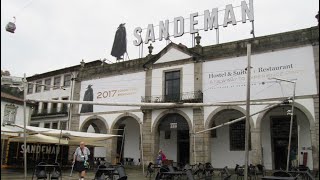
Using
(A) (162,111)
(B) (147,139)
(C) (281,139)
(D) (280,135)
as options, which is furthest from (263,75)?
(B) (147,139)

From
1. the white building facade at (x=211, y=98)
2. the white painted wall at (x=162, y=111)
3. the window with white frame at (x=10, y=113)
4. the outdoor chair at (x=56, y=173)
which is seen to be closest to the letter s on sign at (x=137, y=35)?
the white building facade at (x=211, y=98)

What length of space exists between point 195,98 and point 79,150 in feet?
36.7

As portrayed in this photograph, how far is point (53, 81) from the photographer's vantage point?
1423 inches

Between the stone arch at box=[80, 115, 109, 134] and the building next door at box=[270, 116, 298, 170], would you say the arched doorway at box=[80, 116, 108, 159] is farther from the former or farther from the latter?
the building next door at box=[270, 116, 298, 170]

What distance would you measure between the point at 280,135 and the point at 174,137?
290 inches

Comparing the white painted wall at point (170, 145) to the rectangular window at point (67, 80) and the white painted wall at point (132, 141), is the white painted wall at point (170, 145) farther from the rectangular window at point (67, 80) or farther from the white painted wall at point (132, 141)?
the rectangular window at point (67, 80)

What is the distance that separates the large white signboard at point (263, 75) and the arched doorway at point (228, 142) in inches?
59.5

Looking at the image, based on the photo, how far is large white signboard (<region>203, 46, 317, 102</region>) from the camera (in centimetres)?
1944

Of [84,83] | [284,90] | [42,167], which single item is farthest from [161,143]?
[42,167]

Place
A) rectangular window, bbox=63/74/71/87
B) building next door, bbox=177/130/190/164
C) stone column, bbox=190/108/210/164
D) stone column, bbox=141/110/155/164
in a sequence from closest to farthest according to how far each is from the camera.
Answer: stone column, bbox=190/108/210/164 < stone column, bbox=141/110/155/164 < building next door, bbox=177/130/190/164 < rectangular window, bbox=63/74/71/87

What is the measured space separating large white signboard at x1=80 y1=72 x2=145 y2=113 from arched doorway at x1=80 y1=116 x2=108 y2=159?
0.78 m

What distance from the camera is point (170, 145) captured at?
84.9 ft

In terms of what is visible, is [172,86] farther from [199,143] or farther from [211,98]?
[199,143]

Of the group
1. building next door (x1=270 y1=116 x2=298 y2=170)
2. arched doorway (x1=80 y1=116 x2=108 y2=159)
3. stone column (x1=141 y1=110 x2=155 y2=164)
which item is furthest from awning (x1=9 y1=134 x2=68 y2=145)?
building next door (x1=270 y1=116 x2=298 y2=170)
